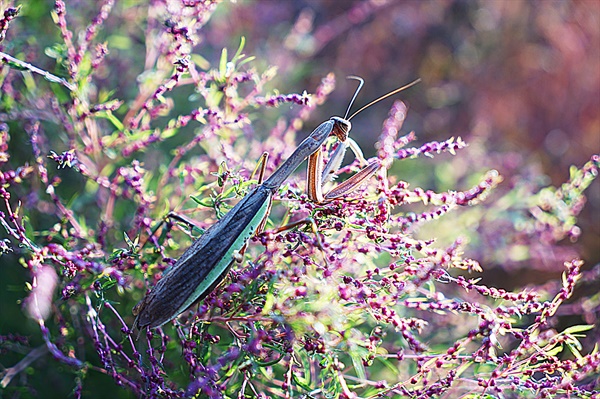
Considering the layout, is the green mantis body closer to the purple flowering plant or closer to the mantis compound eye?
the purple flowering plant

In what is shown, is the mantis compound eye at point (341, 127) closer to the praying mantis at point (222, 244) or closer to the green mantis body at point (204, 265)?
the praying mantis at point (222, 244)

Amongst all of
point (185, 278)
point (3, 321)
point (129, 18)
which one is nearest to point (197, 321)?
point (185, 278)

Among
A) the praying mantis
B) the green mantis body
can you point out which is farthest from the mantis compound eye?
the green mantis body

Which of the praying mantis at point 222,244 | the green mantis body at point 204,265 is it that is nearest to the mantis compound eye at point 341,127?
the praying mantis at point 222,244

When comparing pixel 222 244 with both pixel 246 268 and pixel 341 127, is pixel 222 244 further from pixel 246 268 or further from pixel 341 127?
pixel 341 127

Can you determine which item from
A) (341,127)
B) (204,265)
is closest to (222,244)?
(204,265)

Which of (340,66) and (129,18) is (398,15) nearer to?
(340,66)
